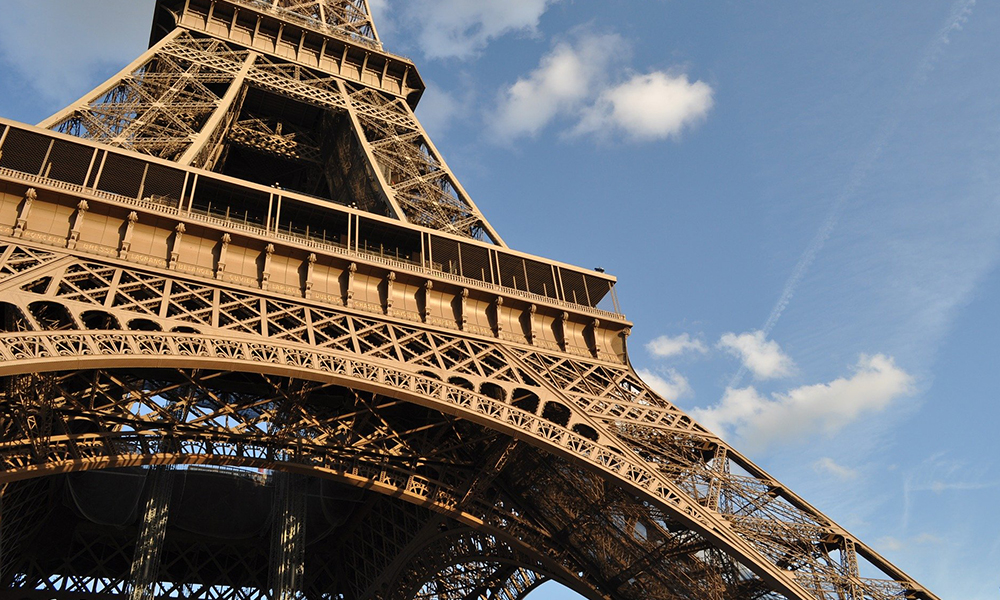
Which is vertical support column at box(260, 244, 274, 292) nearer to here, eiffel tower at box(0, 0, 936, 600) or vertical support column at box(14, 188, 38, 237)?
eiffel tower at box(0, 0, 936, 600)

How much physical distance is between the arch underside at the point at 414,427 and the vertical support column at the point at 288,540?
5959 mm

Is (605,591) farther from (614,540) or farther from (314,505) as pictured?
(314,505)

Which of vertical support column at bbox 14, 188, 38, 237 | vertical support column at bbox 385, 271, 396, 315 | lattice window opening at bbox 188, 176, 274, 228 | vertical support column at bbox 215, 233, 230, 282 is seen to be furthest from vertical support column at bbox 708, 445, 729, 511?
vertical support column at bbox 14, 188, 38, 237

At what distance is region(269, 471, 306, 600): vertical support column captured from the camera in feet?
79.8

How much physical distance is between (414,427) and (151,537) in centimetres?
988

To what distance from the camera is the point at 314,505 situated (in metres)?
29.8

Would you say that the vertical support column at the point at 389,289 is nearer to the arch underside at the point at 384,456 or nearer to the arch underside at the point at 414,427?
the arch underside at the point at 414,427

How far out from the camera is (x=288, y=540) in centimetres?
2503

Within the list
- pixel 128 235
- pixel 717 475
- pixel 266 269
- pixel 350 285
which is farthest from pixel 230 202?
pixel 717 475

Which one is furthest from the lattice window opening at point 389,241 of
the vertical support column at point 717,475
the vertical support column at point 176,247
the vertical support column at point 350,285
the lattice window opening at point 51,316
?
the vertical support column at point 717,475

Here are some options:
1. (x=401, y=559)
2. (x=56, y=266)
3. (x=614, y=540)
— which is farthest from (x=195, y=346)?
(x=401, y=559)

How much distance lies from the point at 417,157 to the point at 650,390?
11521 millimetres

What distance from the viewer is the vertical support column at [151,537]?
2362 centimetres

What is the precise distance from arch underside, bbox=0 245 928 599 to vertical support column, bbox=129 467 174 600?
6.28 m
